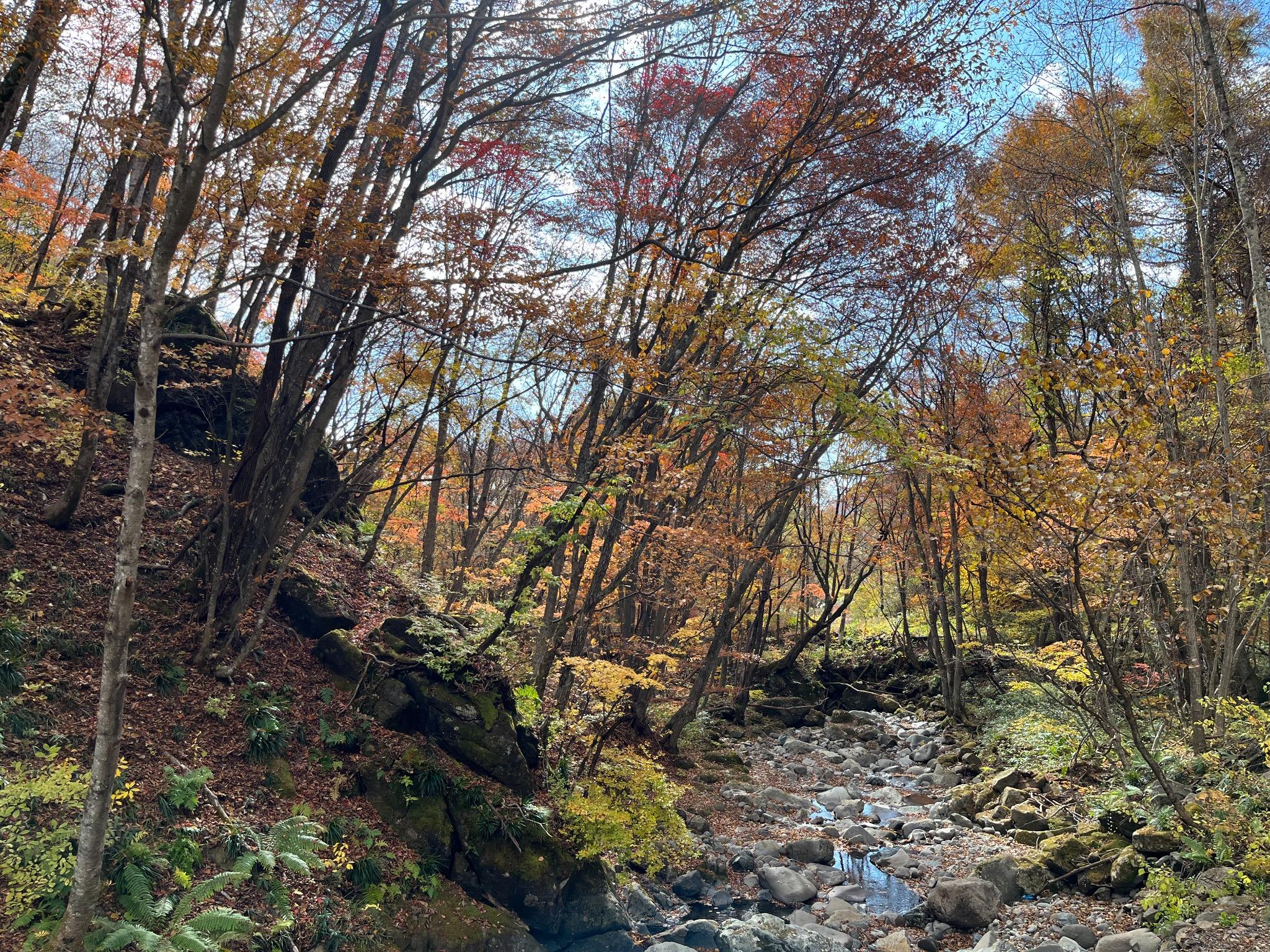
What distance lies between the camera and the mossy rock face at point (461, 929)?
550cm

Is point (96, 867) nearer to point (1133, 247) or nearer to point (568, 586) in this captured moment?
point (568, 586)

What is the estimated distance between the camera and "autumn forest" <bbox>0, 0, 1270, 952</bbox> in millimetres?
5359

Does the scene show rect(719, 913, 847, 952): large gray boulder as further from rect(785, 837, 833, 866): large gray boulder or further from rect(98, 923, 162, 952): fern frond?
rect(98, 923, 162, 952): fern frond

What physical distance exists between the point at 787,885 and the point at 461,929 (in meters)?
4.24

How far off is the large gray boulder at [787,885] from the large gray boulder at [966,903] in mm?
1326

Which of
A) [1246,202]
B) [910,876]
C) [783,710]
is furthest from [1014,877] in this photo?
[783,710]

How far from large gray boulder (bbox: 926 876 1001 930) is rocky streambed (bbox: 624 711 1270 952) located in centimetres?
1

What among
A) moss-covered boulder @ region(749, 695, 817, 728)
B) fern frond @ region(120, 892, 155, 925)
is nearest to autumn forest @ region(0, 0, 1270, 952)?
fern frond @ region(120, 892, 155, 925)

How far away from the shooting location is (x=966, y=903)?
24.1 ft

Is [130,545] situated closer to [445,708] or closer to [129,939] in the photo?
[129,939]

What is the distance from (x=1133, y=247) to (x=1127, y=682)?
6.16 metres

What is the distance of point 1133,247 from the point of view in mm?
9680

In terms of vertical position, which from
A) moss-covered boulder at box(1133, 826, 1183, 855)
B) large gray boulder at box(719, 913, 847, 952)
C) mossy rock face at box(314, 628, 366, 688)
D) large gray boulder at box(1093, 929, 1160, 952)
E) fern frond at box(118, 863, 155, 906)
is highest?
mossy rock face at box(314, 628, 366, 688)

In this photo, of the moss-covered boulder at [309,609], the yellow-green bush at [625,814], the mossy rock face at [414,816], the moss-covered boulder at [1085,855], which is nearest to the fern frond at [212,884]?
the mossy rock face at [414,816]
